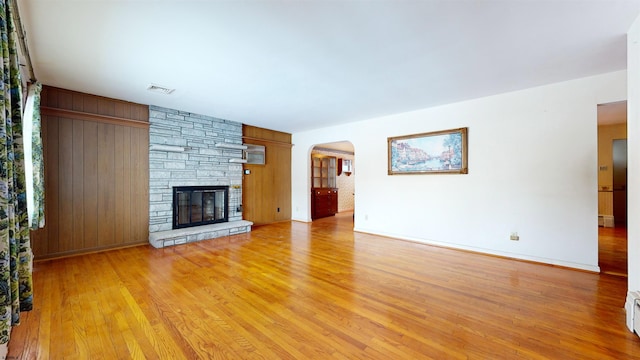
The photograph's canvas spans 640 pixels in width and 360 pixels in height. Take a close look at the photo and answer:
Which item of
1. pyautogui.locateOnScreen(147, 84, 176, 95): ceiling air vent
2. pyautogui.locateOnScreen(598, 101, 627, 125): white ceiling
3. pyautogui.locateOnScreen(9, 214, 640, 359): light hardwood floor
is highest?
pyautogui.locateOnScreen(147, 84, 176, 95): ceiling air vent

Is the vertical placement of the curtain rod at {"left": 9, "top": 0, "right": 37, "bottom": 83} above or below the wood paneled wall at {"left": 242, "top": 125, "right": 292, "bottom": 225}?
above

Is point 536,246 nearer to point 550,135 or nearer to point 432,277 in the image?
point 550,135

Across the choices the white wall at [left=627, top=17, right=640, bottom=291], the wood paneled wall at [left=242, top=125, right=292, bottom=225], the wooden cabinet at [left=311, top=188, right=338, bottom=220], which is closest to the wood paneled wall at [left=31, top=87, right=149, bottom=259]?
the wood paneled wall at [left=242, top=125, right=292, bottom=225]

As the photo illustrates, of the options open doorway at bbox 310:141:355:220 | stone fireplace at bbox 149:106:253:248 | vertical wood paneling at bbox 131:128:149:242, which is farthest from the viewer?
open doorway at bbox 310:141:355:220

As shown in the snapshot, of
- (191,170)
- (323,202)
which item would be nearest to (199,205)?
(191,170)

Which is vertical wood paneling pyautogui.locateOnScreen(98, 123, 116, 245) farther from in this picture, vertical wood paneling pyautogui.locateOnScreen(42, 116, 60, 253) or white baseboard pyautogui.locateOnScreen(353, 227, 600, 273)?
white baseboard pyautogui.locateOnScreen(353, 227, 600, 273)

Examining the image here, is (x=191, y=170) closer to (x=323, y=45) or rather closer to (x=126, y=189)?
(x=126, y=189)

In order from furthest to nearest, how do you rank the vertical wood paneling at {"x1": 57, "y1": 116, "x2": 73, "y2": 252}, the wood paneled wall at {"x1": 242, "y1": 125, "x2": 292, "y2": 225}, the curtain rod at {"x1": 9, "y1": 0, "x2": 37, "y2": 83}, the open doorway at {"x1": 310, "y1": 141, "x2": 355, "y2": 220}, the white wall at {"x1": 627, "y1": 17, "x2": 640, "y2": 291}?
the open doorway at {"x1": 310, "y1": 141, "x2": 355, "y2": 220} → the wood paneled wall at {"x1": 242, "y1": 125, "x2": 292, "y2": 225} → the vertical wood paneling at {"x1": 57, "y1": 116, "x2": 73, "y2": 252} → the white wall at {"x1": 627, "y1": 17, "x2": 640, "y2": 291} → the curtain rod at {"x1": 9, "y1": 0, "x2": 37, "y2": 83}

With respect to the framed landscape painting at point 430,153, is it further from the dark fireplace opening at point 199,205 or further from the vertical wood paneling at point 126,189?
the vertical wood paneling at point 126,189

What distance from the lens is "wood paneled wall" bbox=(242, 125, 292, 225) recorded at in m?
6.09

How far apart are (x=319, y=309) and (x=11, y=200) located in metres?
2.12

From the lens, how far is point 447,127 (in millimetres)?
4262

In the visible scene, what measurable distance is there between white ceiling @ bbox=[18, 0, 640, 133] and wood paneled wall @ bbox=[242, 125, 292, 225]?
2.47 m

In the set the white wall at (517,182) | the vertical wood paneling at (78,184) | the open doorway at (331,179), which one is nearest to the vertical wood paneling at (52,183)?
the vertical wood paneling at (78,184)
